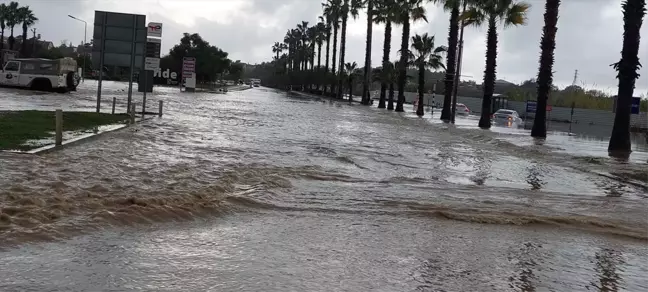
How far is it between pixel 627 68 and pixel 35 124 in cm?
1930

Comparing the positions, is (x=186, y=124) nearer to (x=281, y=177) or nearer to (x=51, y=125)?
(x=51, y=125)

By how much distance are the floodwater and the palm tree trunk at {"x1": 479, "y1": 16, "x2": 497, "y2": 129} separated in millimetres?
20667

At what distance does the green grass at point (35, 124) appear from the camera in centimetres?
1367

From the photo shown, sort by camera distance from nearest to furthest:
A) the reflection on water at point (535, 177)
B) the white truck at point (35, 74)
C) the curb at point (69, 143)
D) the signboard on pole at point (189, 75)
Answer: the curb at point (69, 143)
the reflection on water at point (535, 177)
the white truck at point (35, 74)
the signboard on pole at point (189, 75)

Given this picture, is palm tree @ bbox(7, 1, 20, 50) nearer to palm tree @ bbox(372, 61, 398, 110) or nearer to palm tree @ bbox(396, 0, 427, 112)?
palm tree @ bbox(372, 61, 398, 110)

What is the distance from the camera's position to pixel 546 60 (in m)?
28.8

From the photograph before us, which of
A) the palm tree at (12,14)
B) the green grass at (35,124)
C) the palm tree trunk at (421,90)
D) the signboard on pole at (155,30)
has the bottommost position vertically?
the green grass at (35,124)

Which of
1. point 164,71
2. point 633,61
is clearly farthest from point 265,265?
point 164,71

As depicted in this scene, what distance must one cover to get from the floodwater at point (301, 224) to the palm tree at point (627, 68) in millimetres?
8968

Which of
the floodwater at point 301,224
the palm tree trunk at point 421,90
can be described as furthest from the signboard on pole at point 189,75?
the floodwater at point 301,224

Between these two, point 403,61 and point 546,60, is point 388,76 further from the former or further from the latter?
point 546,60

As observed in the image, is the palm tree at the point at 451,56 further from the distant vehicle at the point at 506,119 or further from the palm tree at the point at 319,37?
the palm tree at the point at 319,37

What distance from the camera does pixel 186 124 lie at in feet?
78.5

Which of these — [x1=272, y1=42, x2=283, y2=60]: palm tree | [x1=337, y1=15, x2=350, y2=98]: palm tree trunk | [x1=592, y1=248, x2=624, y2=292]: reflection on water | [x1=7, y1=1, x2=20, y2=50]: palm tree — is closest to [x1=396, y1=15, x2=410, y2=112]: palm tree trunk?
[x1=337, y1=15, x2=350, y2=98]: palm tree trunk
